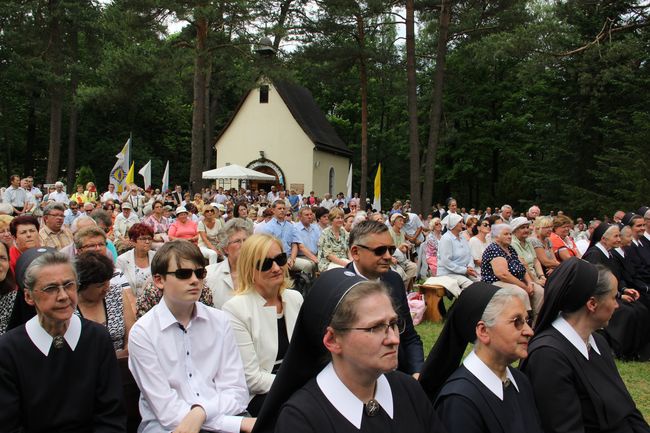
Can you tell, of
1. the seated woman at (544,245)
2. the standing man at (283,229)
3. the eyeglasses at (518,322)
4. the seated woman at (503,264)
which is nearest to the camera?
the eyeglasses at (518,322)

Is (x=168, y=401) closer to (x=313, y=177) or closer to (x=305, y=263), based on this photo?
(x=305, y=263)

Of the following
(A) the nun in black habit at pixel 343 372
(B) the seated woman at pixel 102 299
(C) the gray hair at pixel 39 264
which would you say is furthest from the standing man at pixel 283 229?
(A) the nun in black habit at pixel 343 372

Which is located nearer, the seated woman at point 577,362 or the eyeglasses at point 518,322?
the eyeglasses at point 518,322

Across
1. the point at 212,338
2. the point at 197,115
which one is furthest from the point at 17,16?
the point at 212,338

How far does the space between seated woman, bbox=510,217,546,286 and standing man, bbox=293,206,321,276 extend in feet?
11.3

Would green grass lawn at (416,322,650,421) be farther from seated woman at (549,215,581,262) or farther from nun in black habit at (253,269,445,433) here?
nun in black habit at (253,269,445,433)

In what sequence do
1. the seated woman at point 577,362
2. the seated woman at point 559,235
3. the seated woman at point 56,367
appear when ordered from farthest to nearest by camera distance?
the seated woman at point 559,235 → the seated woman at point 577,362 → the seated woman at point 56,367

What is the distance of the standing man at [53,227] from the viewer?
7.41 meters

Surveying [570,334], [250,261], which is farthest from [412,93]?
[570,334]

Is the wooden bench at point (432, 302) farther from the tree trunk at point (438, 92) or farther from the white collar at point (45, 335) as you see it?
the tree trunk at point (438, 92)

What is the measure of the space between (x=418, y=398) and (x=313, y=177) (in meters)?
35.5

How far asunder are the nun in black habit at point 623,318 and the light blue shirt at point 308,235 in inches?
191

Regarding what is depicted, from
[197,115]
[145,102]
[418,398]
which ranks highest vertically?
[145,102]

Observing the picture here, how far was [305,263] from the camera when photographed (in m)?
10.4
